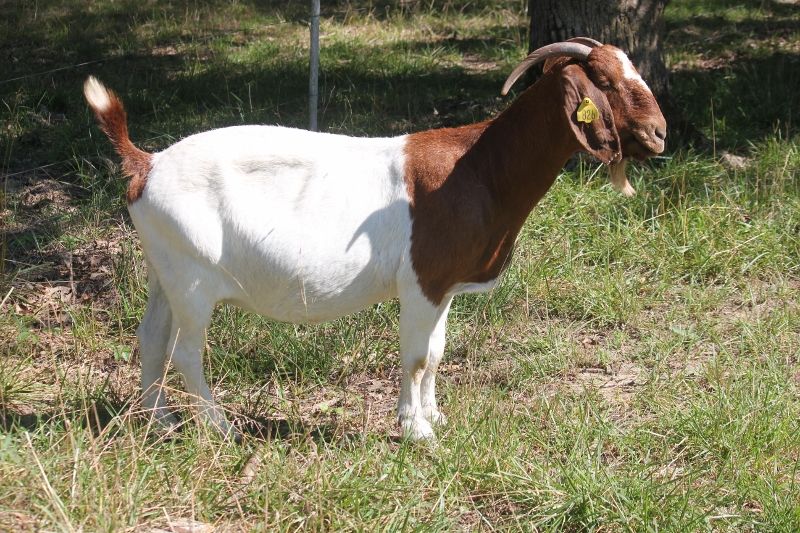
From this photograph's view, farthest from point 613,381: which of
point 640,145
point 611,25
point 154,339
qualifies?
point 611,25

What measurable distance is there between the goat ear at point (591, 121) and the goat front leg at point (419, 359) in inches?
39.1

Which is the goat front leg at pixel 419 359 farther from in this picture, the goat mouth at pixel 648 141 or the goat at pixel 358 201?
the goat mouth at pixel 648 141

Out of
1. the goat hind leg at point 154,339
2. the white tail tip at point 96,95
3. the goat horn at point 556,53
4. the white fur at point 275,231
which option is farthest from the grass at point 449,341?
the goat horn at point 556,53

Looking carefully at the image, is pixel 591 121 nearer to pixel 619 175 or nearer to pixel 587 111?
pixel 587 111

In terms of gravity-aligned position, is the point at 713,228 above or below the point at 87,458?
below

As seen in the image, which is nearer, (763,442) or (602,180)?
(763,442)

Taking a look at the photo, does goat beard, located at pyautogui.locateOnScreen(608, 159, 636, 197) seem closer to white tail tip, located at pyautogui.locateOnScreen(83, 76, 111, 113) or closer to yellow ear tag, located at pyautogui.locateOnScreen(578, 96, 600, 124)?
yellow ear tag, located at pyautogui.locateOnScreen(578, 96, 600, 124)

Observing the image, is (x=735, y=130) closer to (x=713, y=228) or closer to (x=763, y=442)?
(x=713, y=228)

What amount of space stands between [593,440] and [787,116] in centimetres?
484

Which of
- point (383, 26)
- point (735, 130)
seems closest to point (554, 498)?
point (735, 130)

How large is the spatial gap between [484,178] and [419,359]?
2.91ft

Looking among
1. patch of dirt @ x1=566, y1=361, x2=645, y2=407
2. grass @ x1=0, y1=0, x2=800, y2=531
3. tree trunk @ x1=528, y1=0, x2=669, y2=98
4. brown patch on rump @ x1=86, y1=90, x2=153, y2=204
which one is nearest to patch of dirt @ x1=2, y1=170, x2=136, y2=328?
grass @ x1=0, y1=0, x2=800, y2=531

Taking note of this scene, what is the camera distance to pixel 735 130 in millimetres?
8352

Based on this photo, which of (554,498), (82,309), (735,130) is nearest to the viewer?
(554,498)
